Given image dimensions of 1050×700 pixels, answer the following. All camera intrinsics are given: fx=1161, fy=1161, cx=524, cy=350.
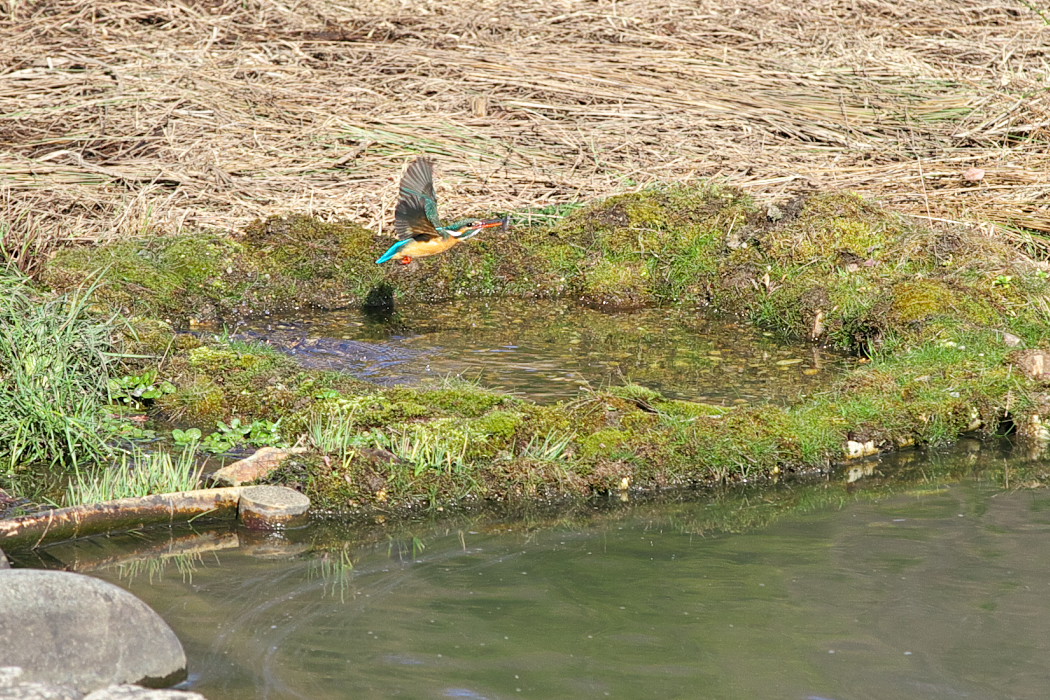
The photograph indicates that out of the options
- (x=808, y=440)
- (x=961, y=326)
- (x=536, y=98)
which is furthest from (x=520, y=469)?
(x=536, y=98)

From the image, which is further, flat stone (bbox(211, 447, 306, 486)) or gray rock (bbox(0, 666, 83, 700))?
flat stone (bbox(211, 447, 306, 486))

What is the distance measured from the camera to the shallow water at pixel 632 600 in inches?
142

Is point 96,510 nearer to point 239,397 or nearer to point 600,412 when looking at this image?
point 239,397

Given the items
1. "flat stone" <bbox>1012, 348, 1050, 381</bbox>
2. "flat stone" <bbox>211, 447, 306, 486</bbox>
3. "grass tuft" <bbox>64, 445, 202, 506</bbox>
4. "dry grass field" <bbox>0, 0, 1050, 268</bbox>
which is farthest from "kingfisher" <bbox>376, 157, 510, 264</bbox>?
"flat stone" <bbox>1012, 348, 1050, 381</bbox>

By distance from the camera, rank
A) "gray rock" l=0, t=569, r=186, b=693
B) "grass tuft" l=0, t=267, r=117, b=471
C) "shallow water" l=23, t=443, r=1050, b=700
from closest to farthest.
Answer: "gray rock" l=0, t=569, r=186, b=693 → "shallow water" l=23, t=443, r=1050, b=700 → "grass tuft" l=0, t=267, r=117, b=471

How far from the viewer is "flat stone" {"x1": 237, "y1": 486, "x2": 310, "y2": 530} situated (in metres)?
4.70

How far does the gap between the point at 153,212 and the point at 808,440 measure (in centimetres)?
517

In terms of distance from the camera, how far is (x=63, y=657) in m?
3.33

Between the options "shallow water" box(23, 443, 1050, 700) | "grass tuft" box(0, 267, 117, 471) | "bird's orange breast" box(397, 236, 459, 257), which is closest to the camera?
"shallow water" box(23, 443, 1050, 700)

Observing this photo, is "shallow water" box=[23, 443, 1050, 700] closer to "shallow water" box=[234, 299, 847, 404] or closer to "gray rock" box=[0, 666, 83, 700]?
"gray rock" box=[0, 666, 83, 700]

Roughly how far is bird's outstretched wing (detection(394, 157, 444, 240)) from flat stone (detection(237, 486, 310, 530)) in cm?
240

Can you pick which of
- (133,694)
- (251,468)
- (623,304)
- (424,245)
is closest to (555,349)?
(424,245)

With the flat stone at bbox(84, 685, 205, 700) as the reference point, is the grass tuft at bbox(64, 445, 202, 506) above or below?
below

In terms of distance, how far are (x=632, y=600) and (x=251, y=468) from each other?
1.80m
